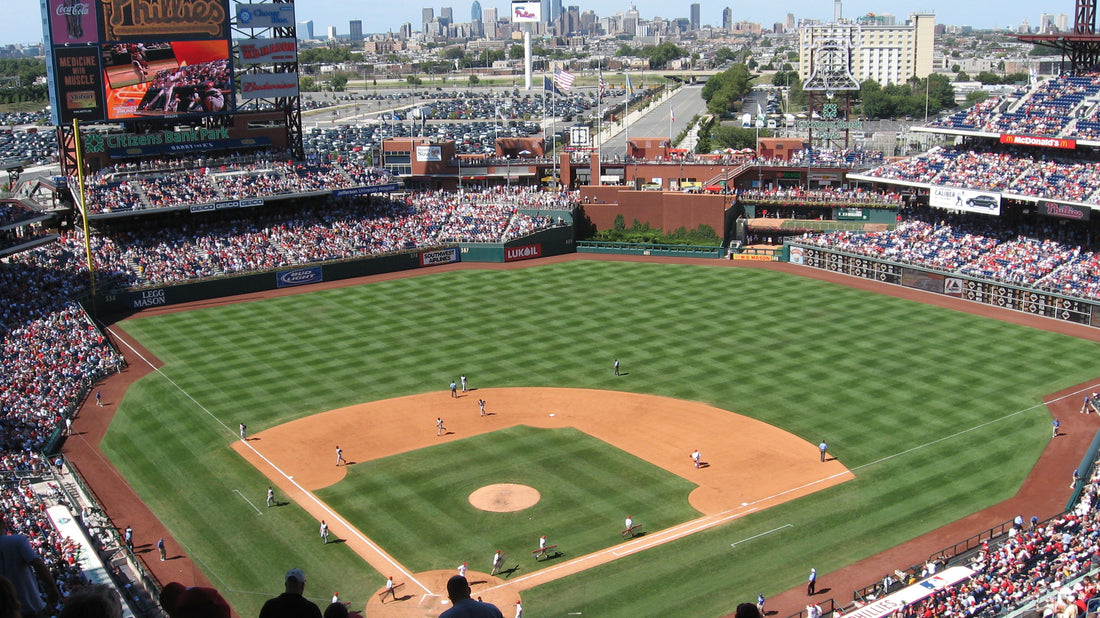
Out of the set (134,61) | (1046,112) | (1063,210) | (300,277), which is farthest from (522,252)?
(1046,112)

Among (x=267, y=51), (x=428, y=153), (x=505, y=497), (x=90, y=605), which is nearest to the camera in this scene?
(x=90, y=605)

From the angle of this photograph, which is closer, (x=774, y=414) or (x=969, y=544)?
(x=969, y=544)

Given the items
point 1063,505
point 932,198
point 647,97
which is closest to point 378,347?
point 1063,505

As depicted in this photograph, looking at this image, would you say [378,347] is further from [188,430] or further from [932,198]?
[932,198]

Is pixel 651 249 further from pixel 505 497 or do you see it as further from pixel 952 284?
pixel 505 497

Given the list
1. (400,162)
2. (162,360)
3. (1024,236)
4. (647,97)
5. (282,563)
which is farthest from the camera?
(647,97)

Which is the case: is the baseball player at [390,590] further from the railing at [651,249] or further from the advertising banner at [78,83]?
the railing at [651,249]

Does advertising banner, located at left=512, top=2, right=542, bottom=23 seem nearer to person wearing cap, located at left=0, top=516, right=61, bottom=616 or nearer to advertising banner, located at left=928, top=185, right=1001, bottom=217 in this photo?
advertising banner, located at left=928, top=185, right=1001, bottom=217
